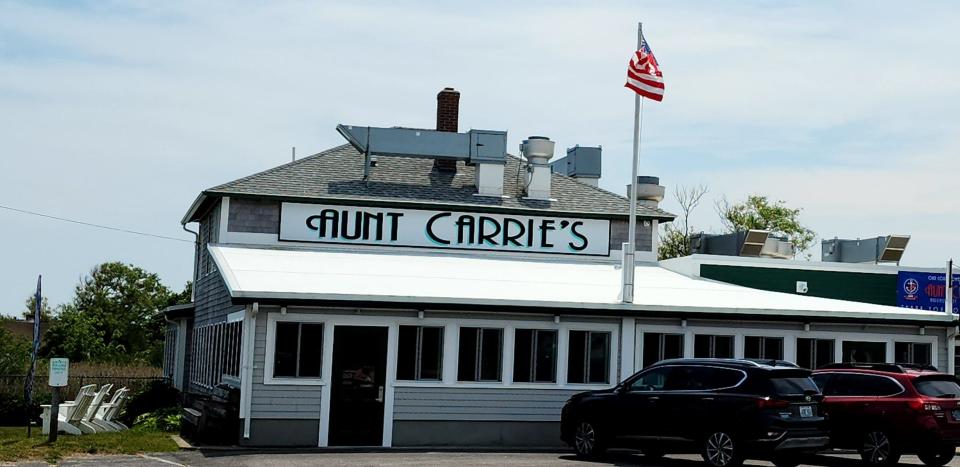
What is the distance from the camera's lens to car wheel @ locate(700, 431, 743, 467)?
20656 mm

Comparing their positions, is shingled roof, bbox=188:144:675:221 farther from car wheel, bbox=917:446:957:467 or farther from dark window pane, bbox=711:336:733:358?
car wheel, bbox=917:446:957:467

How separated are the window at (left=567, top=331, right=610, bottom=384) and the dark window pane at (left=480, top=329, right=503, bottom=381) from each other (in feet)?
4.85

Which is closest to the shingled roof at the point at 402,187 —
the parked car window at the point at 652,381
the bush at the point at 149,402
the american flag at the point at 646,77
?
the american flag at the point at 646,77

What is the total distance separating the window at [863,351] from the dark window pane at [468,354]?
8035 millimetres

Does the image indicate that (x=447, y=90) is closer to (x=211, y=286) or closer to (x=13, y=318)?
(x=211, y=286)

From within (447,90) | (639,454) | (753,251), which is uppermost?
(447,90)

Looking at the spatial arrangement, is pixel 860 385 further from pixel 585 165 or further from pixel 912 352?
pixel 585 165

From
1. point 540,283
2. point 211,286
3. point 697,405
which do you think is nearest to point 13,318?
point 211,286

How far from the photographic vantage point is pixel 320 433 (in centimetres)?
2461

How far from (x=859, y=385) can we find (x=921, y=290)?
15062 mm

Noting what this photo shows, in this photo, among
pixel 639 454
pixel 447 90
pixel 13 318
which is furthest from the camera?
pixel 13 318

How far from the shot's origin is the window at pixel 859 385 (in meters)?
22.6

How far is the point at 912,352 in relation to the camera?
2803 cm

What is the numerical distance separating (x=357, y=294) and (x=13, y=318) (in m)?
84.5
